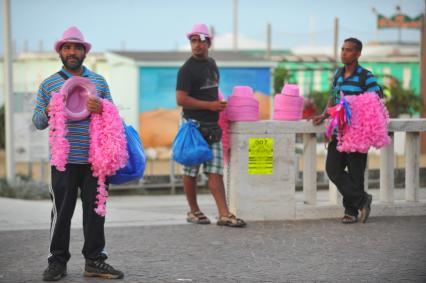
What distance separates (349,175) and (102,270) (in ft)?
12.0

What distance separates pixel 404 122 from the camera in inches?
397

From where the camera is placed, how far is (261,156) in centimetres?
979

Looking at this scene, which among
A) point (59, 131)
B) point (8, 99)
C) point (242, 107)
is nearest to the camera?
point (59, 131)

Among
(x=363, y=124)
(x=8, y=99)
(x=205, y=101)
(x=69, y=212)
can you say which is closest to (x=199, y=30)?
(x=205, y=101)

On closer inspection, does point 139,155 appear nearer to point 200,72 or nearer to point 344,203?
point 200,72

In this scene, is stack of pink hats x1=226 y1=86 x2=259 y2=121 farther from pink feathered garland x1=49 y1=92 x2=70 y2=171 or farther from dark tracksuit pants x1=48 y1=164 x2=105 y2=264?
pink feathered garland x1=49 y1=92 x2=70 y2=171

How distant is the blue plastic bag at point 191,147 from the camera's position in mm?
9281

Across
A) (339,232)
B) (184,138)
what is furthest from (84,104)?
(339,232)

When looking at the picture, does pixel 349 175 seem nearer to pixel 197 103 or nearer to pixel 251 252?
pixel 197 103

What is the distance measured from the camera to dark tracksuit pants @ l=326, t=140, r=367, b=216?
9555mm

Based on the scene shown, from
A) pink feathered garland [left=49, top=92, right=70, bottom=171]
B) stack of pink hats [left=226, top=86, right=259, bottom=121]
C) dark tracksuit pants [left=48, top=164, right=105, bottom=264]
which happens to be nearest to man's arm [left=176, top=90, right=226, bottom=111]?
stack of pink hats [left=226, top=86, right=259, bottom=121]

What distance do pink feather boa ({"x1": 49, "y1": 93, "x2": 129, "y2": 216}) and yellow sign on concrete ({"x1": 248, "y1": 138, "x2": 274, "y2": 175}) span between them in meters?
3.05

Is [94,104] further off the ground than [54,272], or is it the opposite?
[94,104]

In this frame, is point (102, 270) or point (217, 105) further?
point (217, 105)
